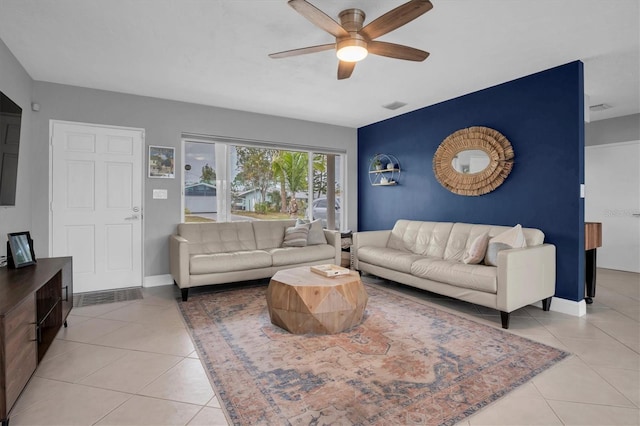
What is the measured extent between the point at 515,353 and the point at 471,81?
2934mm

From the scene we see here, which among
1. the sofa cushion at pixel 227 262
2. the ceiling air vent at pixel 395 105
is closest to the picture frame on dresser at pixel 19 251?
the sofa cushion at pixel 227 262

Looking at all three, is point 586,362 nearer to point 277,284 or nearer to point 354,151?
point 277,284

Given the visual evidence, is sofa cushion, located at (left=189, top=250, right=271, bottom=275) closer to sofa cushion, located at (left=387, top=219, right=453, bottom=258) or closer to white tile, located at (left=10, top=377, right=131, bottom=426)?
white tile, located at (left=10, top=377, right=131, bottom=426)

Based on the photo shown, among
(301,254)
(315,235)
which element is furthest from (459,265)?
(315,235)

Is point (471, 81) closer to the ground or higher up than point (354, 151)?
higher up

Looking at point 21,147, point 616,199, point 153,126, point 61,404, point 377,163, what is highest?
point 153,126

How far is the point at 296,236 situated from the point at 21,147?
3221 millimetres

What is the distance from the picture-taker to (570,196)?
3.37m

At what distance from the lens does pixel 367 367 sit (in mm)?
2246

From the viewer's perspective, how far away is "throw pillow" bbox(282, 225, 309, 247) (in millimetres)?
4805

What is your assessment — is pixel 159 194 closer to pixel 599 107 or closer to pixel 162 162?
pixel 162 162

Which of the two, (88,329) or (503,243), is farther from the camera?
(503,243)

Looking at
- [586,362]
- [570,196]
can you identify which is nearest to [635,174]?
[570,196]

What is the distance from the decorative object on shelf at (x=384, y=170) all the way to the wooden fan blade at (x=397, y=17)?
3279mm
